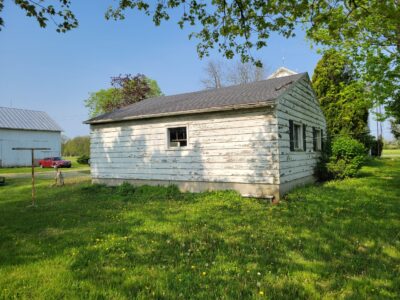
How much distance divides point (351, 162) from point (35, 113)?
4044 cm

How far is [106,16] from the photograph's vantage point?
19.4 ft

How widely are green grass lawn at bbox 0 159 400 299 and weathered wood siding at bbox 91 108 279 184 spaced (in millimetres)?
1357

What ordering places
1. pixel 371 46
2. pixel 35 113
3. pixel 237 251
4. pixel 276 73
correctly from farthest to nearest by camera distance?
pixel 35 113 < pixel 276 73 < pixel 371 46 < pixel 237 251

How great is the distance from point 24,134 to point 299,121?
35995mm

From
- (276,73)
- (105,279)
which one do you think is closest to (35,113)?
(276,73)

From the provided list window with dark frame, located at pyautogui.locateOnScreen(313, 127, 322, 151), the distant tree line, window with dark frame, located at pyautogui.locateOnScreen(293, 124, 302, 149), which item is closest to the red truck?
the distant tree line

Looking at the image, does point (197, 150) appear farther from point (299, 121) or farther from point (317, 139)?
point (317, 139)

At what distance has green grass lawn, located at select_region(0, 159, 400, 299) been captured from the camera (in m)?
3.46

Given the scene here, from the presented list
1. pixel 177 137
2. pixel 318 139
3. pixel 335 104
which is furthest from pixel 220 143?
pixel 335 104

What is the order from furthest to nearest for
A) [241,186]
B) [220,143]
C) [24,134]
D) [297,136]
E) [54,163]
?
[24,134]
[54,163]
[297,136]
[220,143]
[241,186]

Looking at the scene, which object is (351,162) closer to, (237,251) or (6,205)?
(237,251)

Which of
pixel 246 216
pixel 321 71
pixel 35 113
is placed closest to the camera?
pixel 246 216

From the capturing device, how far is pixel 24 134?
1414 inches

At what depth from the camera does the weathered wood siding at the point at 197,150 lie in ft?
30.3
